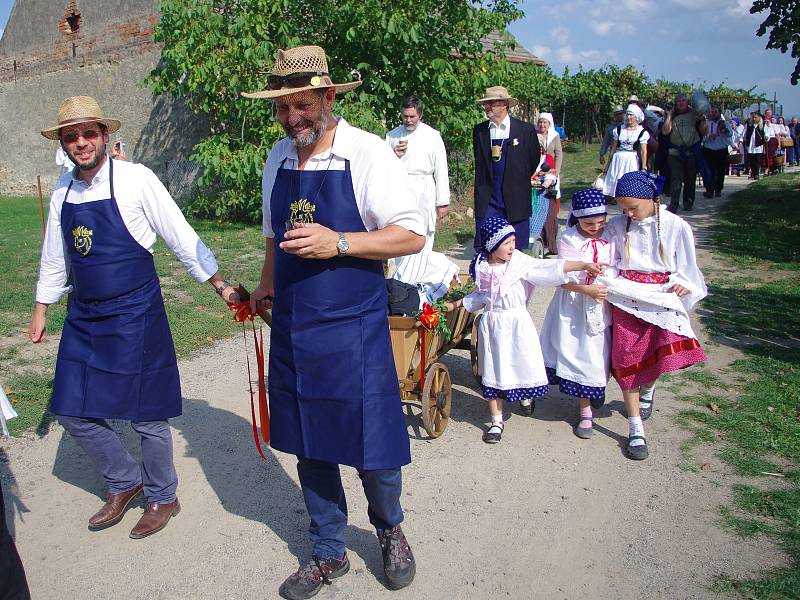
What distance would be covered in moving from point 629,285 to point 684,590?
78.8 inches

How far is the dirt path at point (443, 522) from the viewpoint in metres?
3.49

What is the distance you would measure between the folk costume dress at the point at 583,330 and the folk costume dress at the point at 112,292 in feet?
8.37

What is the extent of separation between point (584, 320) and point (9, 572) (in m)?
3.63

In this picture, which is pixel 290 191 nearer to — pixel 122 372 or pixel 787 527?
pixel 122 372

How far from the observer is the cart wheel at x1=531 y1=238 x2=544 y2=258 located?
32.2ft

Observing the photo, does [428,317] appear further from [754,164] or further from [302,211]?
[754,164]

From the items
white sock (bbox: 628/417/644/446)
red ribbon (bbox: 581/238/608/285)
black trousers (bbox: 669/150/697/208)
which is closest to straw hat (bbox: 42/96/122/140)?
red ribbon (bbox: 581/238/608/285)

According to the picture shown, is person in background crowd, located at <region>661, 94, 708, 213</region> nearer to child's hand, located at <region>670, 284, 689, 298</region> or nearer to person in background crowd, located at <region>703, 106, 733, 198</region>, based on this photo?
person in background crowd, located at <region>703, 106, 733, 198</region>

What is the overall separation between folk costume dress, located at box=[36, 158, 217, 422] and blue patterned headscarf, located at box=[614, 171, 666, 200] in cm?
269

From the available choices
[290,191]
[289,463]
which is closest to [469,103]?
[289,463]

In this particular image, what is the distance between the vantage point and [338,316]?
3.08m

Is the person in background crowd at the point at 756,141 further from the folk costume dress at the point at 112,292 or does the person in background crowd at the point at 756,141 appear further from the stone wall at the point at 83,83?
the folk costume dress at the point at 112,292

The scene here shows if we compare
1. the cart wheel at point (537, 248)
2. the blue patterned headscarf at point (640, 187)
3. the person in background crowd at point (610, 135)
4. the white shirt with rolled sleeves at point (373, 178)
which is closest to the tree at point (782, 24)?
the person in background crowd at point (610, 135)

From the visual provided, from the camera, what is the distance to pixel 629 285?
4.84 m
